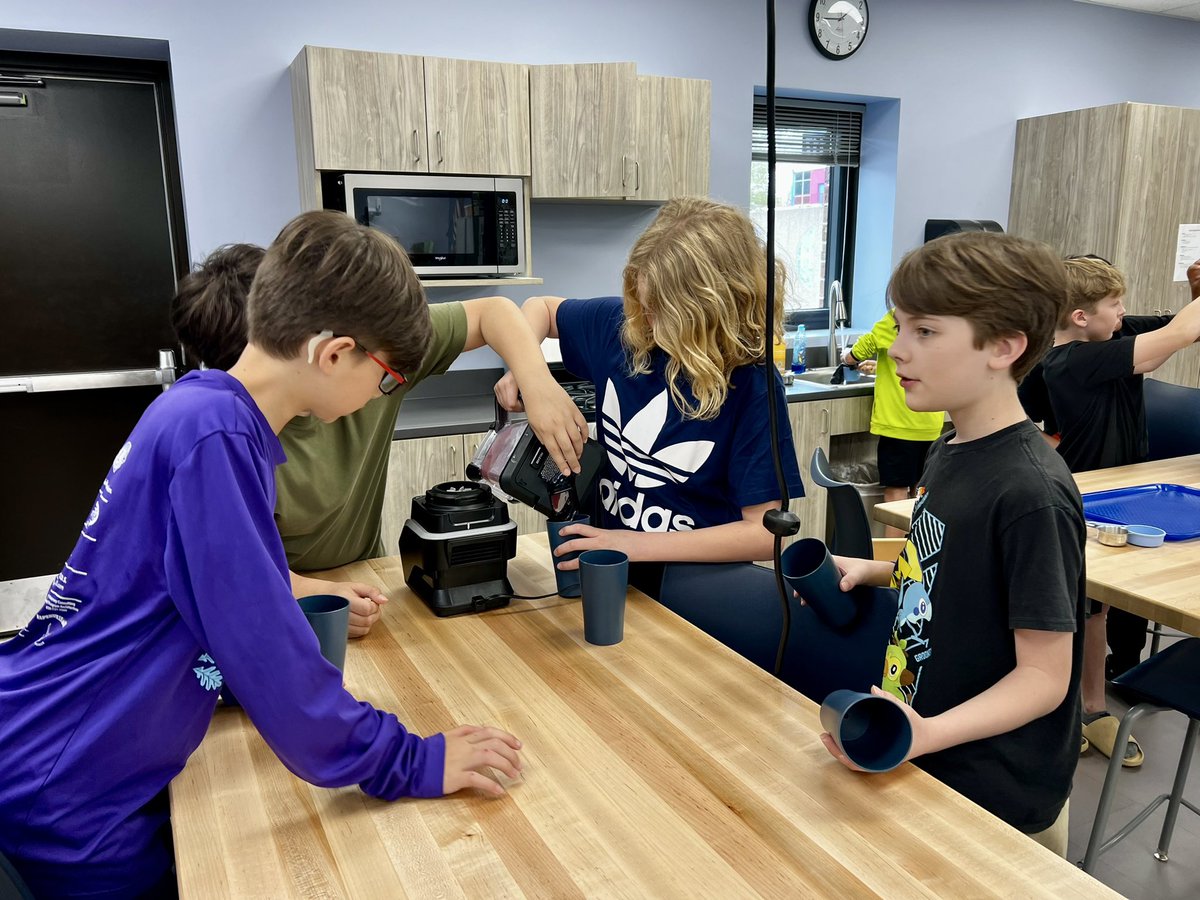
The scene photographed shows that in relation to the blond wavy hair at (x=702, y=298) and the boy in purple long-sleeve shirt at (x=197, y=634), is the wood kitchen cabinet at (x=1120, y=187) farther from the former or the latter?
the boy in purple long-sleeve shirt at (x=197, y=634)

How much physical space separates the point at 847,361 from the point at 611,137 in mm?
1591

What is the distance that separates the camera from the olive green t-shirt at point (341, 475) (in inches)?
59.5

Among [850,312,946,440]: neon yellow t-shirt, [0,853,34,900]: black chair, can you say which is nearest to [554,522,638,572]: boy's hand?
[0,853,34,900]: black chair

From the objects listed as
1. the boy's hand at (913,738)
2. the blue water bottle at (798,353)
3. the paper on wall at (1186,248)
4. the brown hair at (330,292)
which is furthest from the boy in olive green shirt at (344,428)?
the paper on wall at (1186,248)

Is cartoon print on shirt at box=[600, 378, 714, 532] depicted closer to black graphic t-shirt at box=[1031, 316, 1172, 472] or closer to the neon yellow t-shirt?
black graphic t-shirt at box=[1031, 316, 1172, 472]

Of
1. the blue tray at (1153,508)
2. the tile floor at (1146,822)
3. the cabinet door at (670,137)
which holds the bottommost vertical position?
the tile floor at (1146,822)

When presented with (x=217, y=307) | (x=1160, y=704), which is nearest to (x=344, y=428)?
(x=217, y=307)

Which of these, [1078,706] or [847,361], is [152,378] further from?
[1078,706]

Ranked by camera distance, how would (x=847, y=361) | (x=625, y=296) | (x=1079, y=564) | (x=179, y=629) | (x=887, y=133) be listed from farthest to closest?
(x=887, y=133), (x=847, y=361), (x=625, y=296), (x=1079, y=564), (x=179, y=629)

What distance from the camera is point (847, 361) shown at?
4.23m

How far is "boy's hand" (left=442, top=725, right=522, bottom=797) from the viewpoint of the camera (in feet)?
3.05

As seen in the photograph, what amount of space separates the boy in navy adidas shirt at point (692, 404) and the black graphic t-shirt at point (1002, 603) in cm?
31

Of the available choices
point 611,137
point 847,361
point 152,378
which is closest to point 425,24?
point 611,137

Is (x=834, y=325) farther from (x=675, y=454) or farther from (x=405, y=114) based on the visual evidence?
(x=675, y=454)
